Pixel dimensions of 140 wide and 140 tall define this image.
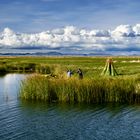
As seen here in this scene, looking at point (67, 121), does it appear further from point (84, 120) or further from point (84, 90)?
point (84, 90)

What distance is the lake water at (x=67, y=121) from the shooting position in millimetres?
20688

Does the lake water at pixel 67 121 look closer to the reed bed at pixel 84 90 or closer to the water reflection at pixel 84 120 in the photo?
the water reflection at pixel 84 120

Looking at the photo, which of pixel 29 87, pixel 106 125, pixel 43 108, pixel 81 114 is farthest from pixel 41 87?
pixel 106 125

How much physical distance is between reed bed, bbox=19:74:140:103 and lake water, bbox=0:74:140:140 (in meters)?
1.21

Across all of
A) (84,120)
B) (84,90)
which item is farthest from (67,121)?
(84,90)

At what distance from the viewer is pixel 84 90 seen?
3073 cm

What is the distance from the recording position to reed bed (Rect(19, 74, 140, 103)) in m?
30.7

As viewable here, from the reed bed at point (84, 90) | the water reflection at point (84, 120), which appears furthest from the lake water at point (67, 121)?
the reed bed at point (84, 90)

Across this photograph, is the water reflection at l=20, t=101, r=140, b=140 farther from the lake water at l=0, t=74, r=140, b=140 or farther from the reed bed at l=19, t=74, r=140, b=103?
the reed bed at l=19, t=74, r=140, b=103

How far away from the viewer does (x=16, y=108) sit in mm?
28578

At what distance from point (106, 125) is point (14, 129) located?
17.2 feet

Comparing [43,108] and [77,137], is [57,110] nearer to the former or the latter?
[43,108]

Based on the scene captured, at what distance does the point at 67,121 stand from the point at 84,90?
679cm

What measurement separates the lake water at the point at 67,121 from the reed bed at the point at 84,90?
1.21 metres
